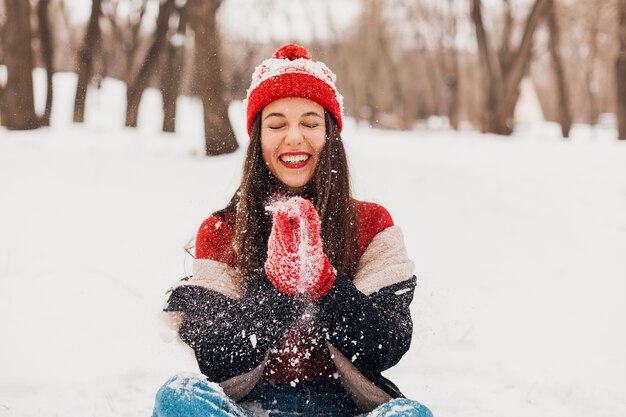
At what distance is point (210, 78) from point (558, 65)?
339 inches

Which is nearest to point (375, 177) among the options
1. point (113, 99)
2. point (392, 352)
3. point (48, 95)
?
point (392, 352)

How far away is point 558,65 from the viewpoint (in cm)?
1364

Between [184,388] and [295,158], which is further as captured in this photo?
[295,158]

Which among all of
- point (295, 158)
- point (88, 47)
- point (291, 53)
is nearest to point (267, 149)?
point (295, 158)

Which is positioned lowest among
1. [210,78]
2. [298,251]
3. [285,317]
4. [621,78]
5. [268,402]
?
[268,402]

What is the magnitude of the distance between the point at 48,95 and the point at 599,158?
26.3 ft

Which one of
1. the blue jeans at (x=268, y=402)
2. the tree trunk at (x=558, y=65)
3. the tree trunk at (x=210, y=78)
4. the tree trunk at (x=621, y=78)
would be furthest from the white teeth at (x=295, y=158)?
the tree trunk at (x=558, y=65)

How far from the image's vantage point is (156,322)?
3.86 metres

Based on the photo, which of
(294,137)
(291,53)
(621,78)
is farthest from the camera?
(621,78)

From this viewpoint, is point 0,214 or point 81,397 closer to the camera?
point 81,397

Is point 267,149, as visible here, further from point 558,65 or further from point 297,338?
point 558,65

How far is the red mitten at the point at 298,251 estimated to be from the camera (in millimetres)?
1684

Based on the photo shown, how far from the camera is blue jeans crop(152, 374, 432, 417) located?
1.67 m

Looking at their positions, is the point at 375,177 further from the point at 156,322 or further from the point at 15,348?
the point at 15,348
